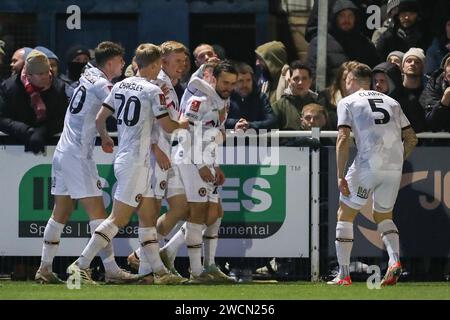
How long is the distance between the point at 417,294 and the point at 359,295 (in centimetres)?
58

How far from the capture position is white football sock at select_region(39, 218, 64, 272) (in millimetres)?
16438

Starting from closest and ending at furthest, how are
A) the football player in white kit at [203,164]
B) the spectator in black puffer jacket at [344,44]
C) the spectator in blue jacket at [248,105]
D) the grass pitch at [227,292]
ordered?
the grass pitch at [227,292]
the football player in white kit at [203,164]
the spectator in blue jacket at [248,105]
the spectator in black puffer jacket at [344,44]

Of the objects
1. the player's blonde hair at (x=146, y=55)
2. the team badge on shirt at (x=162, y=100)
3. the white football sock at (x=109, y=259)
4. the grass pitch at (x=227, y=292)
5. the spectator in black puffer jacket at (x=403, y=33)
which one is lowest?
the grass pitch at (x=227, y=292)

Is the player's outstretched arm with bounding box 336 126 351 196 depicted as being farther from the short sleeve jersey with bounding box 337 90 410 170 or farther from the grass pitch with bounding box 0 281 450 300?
the grass pitch with bounding box 0 281 450 300

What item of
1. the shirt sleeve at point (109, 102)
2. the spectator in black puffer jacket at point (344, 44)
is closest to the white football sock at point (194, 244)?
the shirt sleeve at point (109, 102)

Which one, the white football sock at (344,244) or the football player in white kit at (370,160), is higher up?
the football player in white kit at (370,160)

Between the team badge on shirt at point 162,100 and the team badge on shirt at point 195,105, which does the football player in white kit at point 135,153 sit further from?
the team badge on shirt at point 195,105

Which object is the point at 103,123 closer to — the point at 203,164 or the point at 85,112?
the point at 85,112

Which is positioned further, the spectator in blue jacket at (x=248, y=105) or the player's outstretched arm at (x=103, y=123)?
the spectator in blue jacket at (x=248, y=105)

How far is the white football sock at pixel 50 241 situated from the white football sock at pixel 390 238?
10.4 feet


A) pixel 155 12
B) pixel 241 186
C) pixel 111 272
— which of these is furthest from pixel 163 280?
pixel 155 12

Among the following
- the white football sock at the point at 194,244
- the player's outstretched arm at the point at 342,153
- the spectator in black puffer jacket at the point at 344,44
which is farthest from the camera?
the spectator in black puffer jacket at the point at 344,44

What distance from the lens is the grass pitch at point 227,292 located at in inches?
568

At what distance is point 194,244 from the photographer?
54.4 ft
